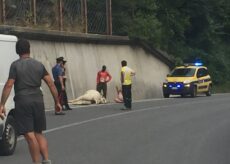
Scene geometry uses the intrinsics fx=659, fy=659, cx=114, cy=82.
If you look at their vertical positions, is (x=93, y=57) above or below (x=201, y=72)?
above

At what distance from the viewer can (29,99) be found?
355 inches

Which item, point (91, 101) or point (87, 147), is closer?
point (87, 147)

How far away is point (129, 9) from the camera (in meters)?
39.2

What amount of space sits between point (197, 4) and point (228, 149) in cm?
3590

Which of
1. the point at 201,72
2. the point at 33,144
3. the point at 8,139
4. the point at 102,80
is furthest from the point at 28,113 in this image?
the point at 201,72

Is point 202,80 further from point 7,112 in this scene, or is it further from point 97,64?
point 7,112

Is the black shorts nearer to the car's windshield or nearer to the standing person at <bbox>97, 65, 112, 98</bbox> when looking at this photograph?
the standing person at <bbox>97, 65, 112, 98</bbox>

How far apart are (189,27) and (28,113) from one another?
3902 centimetres

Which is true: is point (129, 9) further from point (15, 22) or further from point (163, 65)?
point (15, 22)

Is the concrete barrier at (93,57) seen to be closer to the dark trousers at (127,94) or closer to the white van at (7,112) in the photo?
the dark trousers at (127,94)

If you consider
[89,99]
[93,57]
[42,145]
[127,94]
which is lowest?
[89,99]

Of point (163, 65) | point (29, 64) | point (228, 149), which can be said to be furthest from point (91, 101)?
point (29, 64)

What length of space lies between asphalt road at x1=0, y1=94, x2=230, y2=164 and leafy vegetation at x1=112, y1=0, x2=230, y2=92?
18831mm

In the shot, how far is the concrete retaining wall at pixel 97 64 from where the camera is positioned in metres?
27.6
